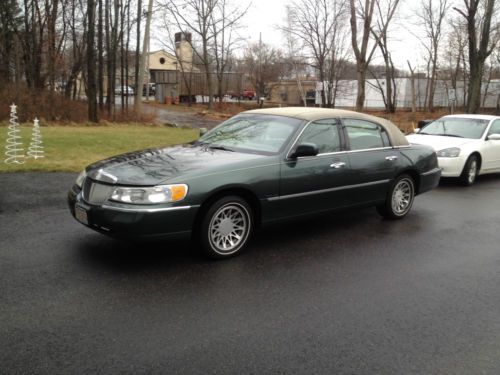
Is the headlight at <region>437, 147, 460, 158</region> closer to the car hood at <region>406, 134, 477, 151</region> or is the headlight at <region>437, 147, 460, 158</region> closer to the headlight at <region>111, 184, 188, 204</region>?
the car hood at <region>406, 134, 477, 151</region>

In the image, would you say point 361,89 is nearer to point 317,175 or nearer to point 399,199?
point 399,199

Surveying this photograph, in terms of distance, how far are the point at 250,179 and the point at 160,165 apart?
3.16 ft

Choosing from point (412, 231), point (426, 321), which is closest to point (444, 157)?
point (412, 231)

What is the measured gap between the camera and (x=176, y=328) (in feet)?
11.8

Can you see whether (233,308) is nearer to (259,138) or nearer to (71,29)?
(259,138)

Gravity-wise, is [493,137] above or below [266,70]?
below

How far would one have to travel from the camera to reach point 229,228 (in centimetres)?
512

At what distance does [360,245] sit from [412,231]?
1140 millimetres

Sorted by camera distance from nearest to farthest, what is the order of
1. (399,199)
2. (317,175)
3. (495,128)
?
(317,175) → (399,199) → (495,128)

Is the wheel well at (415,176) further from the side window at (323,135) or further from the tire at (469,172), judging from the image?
the tire at (469,172)

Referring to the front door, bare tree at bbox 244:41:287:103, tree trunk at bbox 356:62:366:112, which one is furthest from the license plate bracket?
bare tree at bbox 244:41:287:103

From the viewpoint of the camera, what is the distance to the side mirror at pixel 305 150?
5.51m

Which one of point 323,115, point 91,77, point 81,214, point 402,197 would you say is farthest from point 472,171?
point 91,77

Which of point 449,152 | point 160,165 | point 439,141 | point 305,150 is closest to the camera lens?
point 160,165
